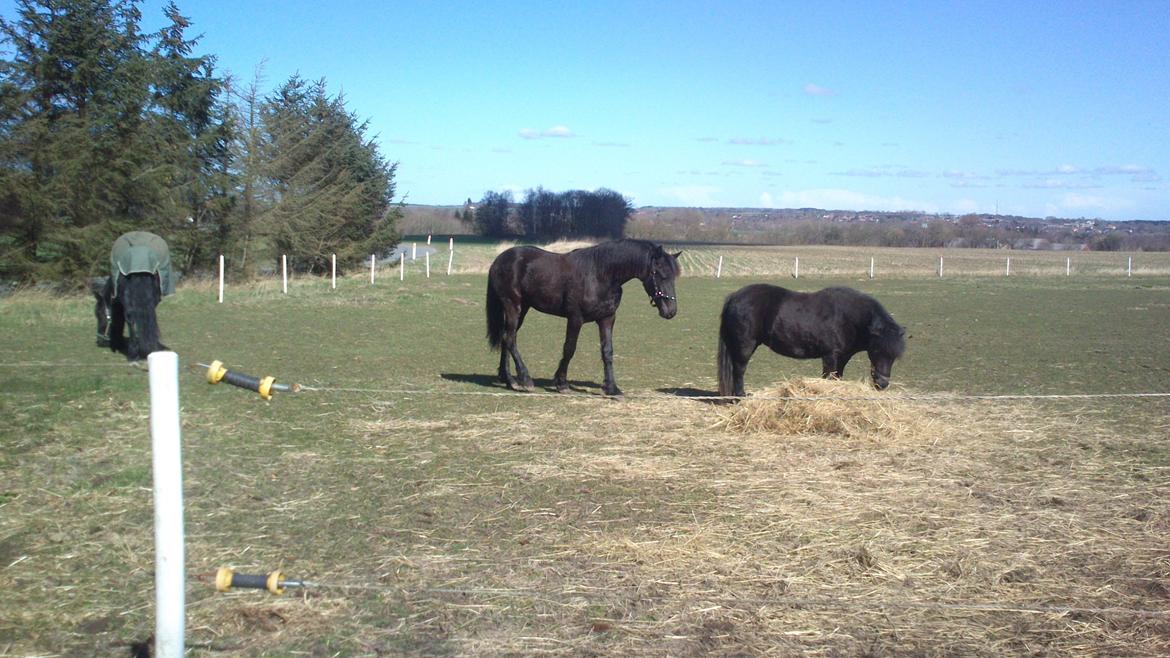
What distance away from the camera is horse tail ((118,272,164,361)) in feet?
34.2

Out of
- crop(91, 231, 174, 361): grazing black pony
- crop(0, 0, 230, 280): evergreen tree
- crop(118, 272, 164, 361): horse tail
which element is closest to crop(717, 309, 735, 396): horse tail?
crop(91, 231, 174, 361): grazing black pony

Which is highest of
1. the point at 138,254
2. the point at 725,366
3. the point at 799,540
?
the point at 138,254

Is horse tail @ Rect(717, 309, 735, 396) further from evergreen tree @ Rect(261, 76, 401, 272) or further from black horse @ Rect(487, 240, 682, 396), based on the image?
evergreen tree @ Rect(261, 76, 401, 272)

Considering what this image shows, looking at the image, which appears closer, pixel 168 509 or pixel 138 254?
pixel 168 509

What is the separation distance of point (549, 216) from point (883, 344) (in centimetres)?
5900

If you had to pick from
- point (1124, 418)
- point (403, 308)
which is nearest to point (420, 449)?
point (1124, 418)

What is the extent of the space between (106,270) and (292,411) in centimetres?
1799

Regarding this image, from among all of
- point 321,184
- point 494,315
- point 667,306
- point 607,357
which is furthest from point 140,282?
point 321,184

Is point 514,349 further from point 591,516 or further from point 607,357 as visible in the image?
point 591,516

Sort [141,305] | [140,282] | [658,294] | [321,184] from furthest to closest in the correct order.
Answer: [321,184] < [141,305] < [140,282] < [658,294]

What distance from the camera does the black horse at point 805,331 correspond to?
963cm

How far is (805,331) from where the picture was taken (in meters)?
9.70

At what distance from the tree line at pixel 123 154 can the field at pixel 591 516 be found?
1259 cm

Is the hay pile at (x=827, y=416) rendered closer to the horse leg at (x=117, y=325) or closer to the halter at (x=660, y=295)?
the halter at (x=660, y=295)
